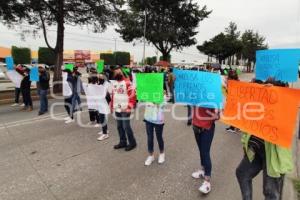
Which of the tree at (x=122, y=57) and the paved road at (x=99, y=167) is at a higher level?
the tree at (x=122, y=57)

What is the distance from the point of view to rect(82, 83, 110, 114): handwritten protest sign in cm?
680

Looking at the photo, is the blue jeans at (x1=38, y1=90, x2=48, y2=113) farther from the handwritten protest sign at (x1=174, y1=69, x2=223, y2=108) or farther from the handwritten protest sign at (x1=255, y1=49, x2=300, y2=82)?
the handwritten protest sign at (x1=255, y1=49, x2=300, y2=82)

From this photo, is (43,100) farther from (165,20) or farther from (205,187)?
(165,20)

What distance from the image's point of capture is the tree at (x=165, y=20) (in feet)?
114

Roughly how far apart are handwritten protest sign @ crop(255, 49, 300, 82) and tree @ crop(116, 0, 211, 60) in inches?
1180

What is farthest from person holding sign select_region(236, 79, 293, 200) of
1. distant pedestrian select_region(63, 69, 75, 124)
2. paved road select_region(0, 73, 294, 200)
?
distant pedestrian select_region(63, 69, 75, 124)

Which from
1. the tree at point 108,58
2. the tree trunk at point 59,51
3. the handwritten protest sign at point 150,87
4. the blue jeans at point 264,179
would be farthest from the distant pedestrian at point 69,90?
the tree at point 108,58

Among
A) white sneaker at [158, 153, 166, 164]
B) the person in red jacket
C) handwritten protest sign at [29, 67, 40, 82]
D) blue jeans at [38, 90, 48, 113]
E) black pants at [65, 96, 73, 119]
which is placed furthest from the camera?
handwritten protest sign at [29, 67, 40, 82]

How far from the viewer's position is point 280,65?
211 inches

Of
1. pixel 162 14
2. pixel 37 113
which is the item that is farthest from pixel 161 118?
pixel 162 14

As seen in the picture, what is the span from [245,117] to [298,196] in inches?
70.2

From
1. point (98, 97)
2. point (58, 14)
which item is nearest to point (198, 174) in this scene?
point (98, 97)

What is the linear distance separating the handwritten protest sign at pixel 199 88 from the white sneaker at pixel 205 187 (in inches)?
46.6

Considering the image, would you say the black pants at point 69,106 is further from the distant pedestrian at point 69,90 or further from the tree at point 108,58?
the tree at point 108,58
